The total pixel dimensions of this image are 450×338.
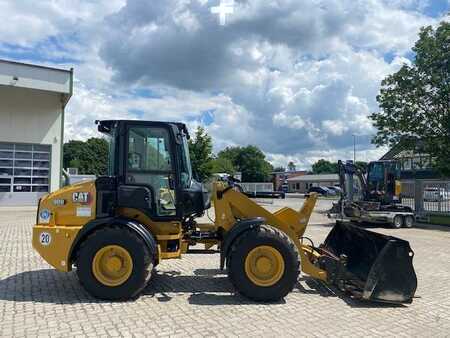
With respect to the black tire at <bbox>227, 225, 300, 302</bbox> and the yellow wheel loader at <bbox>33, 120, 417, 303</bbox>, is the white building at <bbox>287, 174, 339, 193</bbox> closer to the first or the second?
the yellow wheel loader at <bbox>33, 120, 417, 303</bbox>

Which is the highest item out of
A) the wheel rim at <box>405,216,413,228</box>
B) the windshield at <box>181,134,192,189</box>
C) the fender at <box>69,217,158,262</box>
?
the windshield at <box>181,134,192,189</box>

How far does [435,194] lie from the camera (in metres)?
20.4

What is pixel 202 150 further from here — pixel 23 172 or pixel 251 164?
pixel 251 164

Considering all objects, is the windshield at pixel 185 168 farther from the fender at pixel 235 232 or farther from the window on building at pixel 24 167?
the window on building at pixel 24 167

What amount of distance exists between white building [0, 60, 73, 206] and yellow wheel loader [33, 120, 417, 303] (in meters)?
20.4

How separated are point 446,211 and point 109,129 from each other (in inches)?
731

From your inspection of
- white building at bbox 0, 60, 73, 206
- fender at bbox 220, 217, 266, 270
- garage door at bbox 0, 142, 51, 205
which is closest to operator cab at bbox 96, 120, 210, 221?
fender at bbox 220, 217, 266, 270

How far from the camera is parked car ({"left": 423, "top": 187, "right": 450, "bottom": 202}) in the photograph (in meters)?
20.0

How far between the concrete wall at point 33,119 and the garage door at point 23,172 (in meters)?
0.41

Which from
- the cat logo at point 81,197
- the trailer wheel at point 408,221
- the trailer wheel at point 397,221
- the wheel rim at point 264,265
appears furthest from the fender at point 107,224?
the trailer wheel at point 408,221

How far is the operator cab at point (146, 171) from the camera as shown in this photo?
6285mm

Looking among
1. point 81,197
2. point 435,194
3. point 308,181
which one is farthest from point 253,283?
point 308,181

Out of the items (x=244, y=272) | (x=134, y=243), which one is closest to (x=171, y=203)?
(x=134, y=243)

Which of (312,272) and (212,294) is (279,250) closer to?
(312,272)
